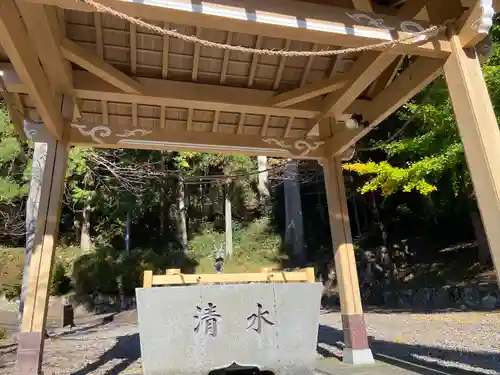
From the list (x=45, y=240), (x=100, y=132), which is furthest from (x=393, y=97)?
(x=45, y=240)

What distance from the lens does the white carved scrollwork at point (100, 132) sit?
195 inches

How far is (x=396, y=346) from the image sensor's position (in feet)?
20.2

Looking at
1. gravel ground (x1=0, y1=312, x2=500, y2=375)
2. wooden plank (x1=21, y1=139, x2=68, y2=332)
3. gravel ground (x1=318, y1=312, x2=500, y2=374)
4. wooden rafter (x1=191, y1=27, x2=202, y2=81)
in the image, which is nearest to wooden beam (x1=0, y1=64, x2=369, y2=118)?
wooden rafter (x1=191, y1=27, x2=202, y2=81)

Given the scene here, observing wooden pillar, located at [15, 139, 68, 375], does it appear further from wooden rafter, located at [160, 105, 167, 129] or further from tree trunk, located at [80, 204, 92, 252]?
tree trunk, located at [80, 204, 92, 252]

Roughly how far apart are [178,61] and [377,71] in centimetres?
228


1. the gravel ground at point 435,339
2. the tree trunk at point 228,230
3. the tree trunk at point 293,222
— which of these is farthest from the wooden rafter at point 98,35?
the tree trunk at point 293,222

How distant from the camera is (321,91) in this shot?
510cm

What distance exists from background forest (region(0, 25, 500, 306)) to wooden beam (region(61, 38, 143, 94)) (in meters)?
4.11

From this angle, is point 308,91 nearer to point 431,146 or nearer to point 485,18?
point 485,18

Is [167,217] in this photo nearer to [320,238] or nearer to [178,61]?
[320,238]

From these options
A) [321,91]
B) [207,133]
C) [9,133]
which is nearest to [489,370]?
[321,91]

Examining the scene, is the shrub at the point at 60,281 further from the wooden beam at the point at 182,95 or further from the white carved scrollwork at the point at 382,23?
the white carved scrollwork at the point at 382,23

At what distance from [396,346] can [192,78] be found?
4.92m

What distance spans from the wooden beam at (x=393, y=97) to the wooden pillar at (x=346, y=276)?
→ 0.32 m
